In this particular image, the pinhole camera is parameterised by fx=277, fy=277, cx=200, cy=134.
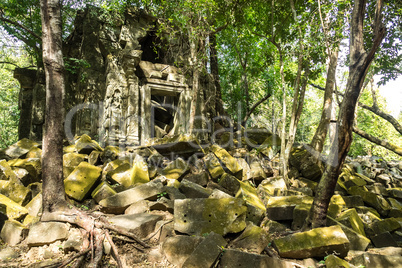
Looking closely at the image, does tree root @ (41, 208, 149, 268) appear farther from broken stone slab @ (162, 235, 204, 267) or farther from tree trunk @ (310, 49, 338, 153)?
tree trunk @ (310, 49, 338, 153)

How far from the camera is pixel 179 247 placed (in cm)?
326

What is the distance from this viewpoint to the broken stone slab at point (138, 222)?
3591 mm

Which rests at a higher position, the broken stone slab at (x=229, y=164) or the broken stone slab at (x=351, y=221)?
the broken stone slab at (x=229, y=164)

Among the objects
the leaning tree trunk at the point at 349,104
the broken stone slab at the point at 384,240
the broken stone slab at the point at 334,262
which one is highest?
the leaning tree trunk at the point at 349,104

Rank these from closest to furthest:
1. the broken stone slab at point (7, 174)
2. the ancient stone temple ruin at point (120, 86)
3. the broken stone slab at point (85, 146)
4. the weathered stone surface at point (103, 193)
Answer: the weathered stone surface at point (103, 193) → the broken stone slab at point (7, 174) → the broken stone slab at point (85, 146) → the ancient stone temple ruin at point (120, 86)

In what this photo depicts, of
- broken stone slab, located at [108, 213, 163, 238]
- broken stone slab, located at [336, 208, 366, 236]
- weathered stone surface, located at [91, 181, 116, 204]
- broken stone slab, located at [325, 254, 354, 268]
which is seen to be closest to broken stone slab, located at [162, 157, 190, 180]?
weathered stone surface, located at [91, 181, 116, 204]

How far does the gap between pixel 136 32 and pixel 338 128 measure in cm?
715

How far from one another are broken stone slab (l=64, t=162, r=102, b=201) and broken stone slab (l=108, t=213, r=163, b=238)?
1.20 m

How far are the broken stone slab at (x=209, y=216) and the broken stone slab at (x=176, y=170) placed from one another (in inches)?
76.3

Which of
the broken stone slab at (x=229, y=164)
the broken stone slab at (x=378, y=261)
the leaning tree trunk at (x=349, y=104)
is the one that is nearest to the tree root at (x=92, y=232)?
the leaning tree trunk at (x=349, y=104)

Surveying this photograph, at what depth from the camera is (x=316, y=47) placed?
670 cm

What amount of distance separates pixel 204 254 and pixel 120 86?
6.37 m

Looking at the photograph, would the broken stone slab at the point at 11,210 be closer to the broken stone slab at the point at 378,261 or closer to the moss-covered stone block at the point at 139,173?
the moss-covered stone block at the point at 139,173

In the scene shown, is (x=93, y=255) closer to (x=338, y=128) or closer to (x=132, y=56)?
(x=338, y=128)
